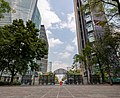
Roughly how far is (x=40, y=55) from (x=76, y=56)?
1179 cm

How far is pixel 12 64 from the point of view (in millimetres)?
31500

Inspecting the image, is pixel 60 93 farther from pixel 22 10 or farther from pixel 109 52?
pixel 22 10

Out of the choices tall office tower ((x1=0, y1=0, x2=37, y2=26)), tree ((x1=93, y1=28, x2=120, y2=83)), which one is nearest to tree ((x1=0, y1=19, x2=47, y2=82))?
tree ((x1=93, y1=28, x2=120, y2=83))

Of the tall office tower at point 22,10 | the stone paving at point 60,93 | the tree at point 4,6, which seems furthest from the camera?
the tall office tower at point 22,10

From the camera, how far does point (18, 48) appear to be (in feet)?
103

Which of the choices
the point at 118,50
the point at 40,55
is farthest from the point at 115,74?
the point at 40,55

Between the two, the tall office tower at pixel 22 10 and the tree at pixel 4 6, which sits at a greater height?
the tall office tower at pixel 22 10

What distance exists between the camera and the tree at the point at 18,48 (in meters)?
30.6

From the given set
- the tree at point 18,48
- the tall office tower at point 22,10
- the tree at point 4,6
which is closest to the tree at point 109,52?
the tree at point 18,48

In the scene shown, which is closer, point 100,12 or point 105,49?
point 100,12

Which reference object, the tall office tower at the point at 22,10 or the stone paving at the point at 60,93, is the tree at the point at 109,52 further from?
the tall office tower at the point at 22,10

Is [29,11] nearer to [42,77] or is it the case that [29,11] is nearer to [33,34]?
[42,77]

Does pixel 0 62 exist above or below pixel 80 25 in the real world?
below

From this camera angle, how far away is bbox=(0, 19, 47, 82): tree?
3061 cm
